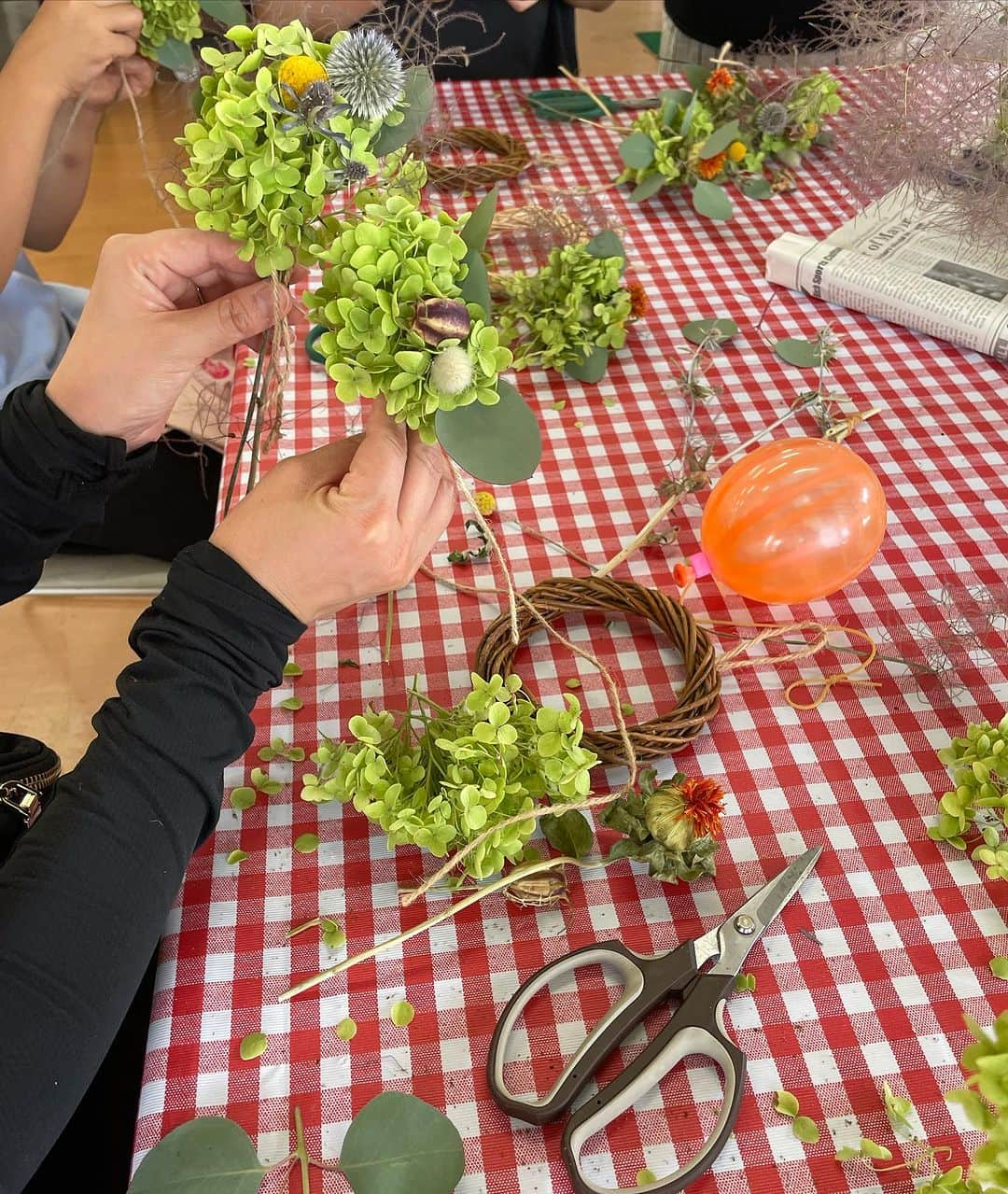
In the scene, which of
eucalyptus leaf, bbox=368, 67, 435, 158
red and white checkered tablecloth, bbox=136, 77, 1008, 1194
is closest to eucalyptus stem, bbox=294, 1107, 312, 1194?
red and white checkered tablecloth, bbox=136, 77, 1008, 1194

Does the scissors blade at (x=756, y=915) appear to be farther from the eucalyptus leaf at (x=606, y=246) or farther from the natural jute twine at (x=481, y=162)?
the natural jute twine at (x=481, y=162)

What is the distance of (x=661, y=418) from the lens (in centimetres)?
89

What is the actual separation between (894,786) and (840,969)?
0.43 ft

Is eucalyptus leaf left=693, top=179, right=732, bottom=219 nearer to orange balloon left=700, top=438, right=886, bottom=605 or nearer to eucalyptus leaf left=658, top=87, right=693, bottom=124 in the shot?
eucalyptus leaf left=658, top=87, right=693, bottom=124

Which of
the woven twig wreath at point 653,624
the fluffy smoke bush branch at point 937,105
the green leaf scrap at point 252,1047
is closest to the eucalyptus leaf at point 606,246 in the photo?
the fluffy smoke bush branch at point 937,105

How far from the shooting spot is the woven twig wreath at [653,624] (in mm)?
603

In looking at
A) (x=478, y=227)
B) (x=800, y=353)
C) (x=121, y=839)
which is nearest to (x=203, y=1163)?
(x=121, y=839)

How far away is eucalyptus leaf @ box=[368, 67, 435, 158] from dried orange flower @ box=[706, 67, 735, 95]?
2.31ft

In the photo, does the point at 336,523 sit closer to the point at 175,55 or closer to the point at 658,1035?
the point at 658,1035

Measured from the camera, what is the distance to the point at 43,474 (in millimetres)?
639

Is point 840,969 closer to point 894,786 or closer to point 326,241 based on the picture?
point 894,786

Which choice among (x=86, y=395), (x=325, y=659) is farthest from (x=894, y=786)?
(x=86, y=395)

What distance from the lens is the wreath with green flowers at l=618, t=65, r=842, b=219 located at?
111 cm

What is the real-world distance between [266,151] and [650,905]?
0.44 m
